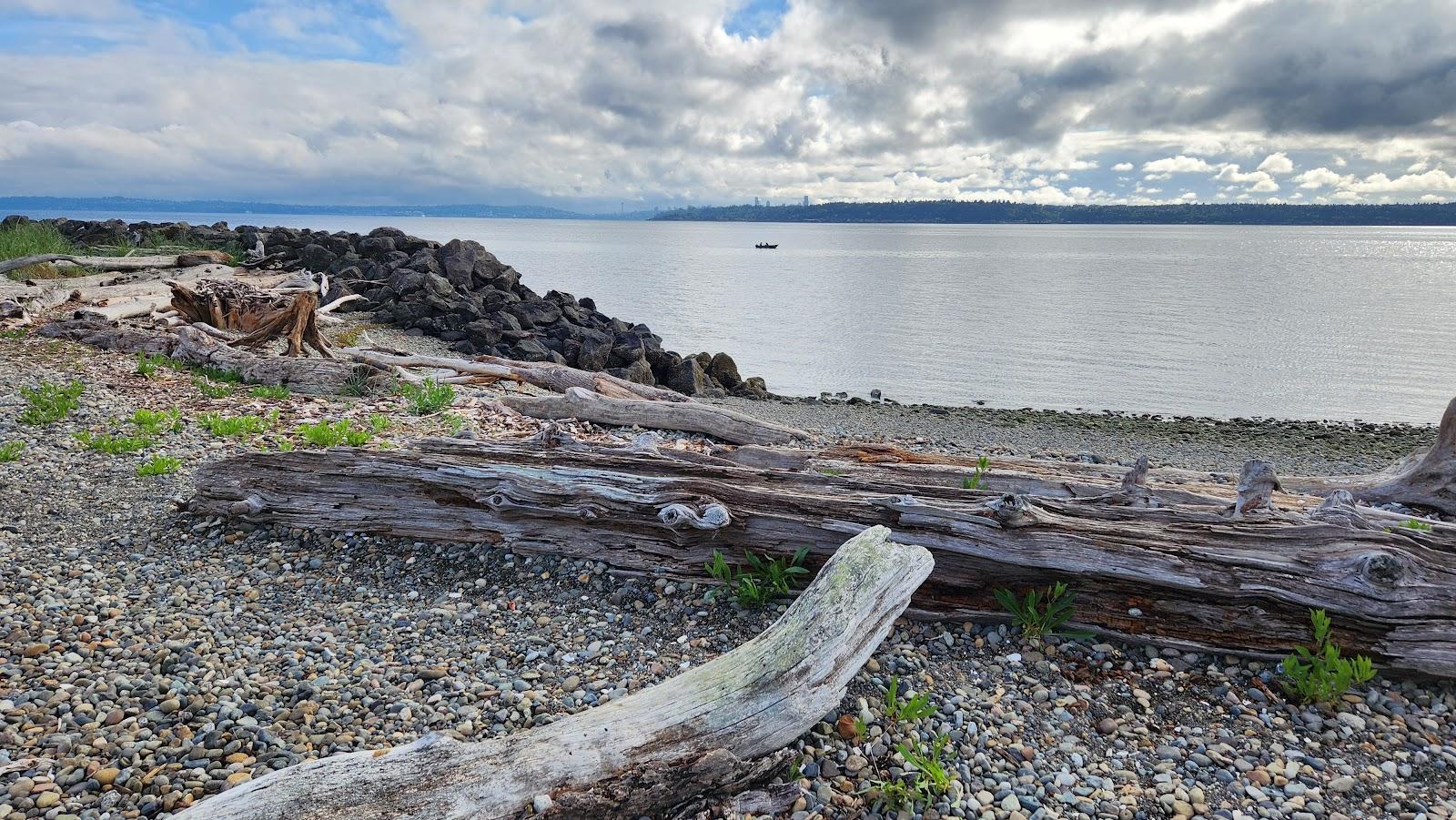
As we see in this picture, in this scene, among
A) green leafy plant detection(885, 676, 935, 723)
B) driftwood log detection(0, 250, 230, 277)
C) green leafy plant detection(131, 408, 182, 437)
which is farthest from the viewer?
driftwood log detection(0, 250, 230, 277)

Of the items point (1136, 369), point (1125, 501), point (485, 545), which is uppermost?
point (1125, 501)

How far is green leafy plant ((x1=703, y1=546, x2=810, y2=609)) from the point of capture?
218 inches

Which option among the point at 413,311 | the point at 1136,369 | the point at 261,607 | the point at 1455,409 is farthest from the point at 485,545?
the point at 1136,369

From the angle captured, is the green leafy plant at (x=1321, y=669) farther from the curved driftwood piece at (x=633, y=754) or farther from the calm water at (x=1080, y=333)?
the calm water at (x=1080, y=333)

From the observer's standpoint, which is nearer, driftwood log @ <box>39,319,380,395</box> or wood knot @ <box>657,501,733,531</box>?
wood knot @ <box>657,501,733,531</box>

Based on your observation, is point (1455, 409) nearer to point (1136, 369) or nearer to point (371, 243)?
point (1136, 369)

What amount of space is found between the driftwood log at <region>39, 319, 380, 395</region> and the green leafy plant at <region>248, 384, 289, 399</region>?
0.31 metres

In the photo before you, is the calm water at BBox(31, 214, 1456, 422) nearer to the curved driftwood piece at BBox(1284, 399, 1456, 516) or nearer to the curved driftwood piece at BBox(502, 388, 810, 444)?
the curved driftwood piece at BBox(502, 388, 810, 444)

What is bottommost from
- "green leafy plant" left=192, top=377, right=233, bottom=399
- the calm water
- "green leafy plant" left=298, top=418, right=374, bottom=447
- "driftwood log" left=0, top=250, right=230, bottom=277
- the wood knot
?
the calm water

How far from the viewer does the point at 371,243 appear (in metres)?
36.7

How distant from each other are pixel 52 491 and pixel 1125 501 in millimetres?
8916

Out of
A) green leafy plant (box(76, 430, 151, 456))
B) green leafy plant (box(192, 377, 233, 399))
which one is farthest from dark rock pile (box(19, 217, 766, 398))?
green leafy plant (box(76, 430, 151, 456))

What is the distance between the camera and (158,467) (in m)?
7.93

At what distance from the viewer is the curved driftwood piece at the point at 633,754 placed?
3.22 metres
